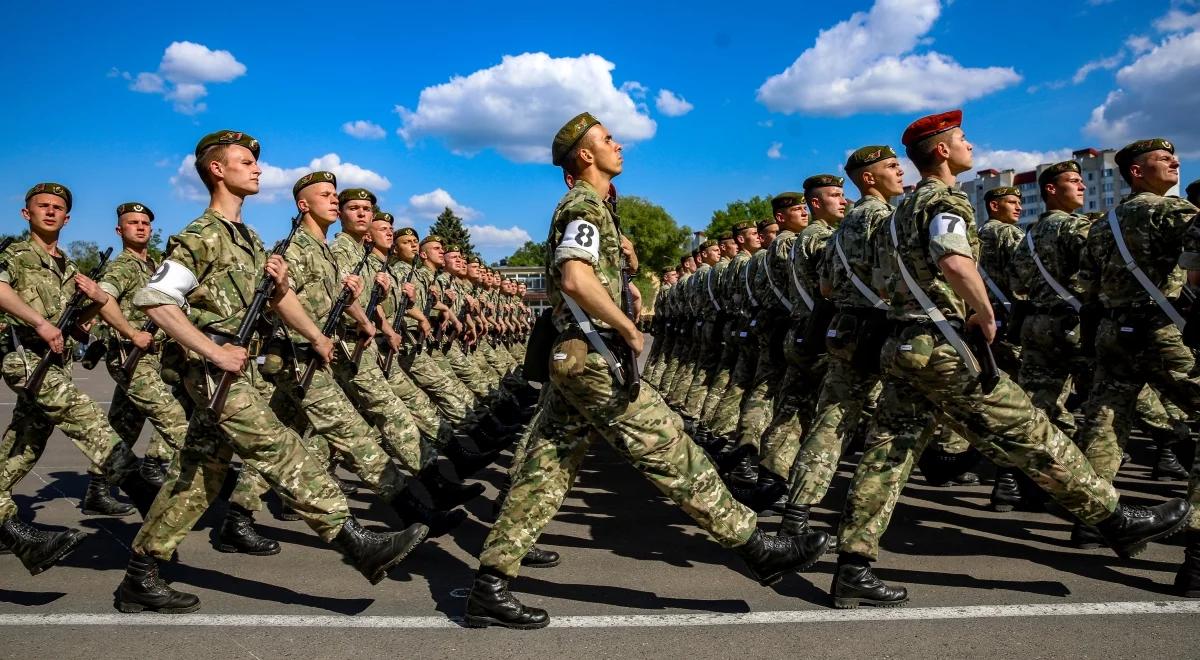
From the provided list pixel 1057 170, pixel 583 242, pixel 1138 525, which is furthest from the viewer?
pixel 1057 170

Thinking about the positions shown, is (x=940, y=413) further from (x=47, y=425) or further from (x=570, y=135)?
(x=47, y=425)

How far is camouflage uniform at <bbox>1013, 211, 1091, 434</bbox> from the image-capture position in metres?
5.66

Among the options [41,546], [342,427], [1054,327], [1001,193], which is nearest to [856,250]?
[1054,327]

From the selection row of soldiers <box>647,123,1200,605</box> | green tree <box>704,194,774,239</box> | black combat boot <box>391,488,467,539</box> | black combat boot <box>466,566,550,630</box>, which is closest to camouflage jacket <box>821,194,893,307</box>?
row of soldiers <box>647,123,1200,605</box>

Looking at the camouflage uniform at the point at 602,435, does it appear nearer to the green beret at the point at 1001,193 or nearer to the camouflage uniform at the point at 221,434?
the camouflage uniform at the point at 221,434

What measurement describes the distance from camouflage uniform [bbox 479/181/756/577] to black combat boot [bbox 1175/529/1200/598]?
1.85 meters

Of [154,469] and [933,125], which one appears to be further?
[154,469]

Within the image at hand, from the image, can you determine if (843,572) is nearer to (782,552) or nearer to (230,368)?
(782,552)

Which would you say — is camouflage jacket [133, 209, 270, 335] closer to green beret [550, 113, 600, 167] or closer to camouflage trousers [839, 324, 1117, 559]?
green beret [550, 113, 600, 167]

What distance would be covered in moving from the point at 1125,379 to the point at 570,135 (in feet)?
10.7

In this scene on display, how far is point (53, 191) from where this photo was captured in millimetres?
5531

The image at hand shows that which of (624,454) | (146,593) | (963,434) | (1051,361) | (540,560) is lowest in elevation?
(146,593)

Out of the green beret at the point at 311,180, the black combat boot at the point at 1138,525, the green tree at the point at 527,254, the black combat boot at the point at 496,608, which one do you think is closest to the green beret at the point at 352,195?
the green beret at the point at 311,180

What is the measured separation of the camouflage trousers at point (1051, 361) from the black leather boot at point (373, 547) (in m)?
4.12
